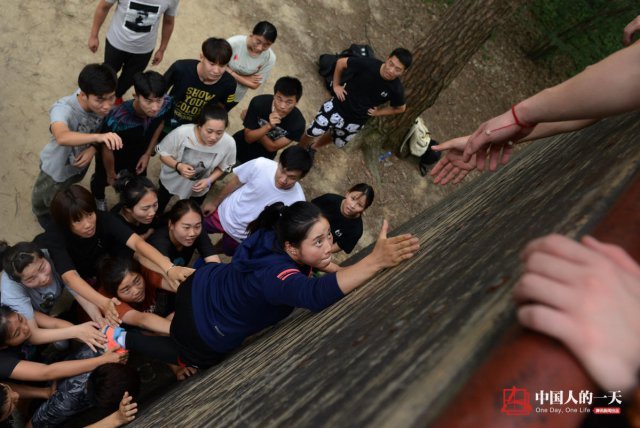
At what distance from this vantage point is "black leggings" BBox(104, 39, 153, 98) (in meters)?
4.79

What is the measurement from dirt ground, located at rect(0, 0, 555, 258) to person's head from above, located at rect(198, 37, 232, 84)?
5.07ft

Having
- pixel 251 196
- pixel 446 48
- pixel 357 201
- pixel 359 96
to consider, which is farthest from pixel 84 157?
pixel 446 48

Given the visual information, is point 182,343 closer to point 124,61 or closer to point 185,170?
point 185,170

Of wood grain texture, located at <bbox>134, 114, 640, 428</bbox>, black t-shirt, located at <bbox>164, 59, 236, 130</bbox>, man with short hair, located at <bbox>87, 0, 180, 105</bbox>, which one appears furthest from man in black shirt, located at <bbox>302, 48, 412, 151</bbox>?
wood grain texture, located at <bbox>134, 114, 640, 428</bbox>

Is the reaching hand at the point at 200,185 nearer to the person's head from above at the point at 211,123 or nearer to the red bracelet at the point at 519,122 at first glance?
the person's head from above at the point at 211,123

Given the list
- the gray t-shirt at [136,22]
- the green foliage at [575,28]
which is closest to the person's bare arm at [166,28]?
the gray t-shirt at [136,22]

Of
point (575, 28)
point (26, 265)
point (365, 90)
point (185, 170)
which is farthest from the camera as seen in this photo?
point (575, 28)

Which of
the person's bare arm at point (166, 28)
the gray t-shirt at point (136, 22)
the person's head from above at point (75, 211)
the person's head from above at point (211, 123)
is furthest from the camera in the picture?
the person's bare arm at point (166, 28)

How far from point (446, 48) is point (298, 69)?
2193 mm

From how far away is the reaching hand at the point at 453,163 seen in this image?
273cm

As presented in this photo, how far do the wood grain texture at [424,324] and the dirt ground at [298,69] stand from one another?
365 cm

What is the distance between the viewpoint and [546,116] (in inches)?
79.0

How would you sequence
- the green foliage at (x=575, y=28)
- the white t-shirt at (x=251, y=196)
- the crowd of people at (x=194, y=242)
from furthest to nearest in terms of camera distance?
the green foliage at (x=575, y=28)
the white t-shirt at (x=251, y=196)
the crowd of people at (x=194, y=242)

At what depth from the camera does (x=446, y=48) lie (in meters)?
6.59
